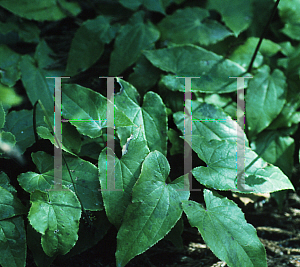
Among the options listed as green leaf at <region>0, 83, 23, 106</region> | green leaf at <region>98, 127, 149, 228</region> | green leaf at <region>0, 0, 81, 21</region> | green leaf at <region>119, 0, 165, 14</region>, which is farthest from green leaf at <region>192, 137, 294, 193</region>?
green leaf at <region>0, 0, 81, 21</region>

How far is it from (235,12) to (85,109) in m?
1.18

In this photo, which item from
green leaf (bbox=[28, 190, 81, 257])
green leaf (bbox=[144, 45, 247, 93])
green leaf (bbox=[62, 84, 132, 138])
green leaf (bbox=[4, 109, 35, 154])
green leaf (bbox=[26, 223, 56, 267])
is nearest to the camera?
green leaf (bbox=[28, 190, 81, 257])

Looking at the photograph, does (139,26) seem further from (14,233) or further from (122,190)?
(14,233)

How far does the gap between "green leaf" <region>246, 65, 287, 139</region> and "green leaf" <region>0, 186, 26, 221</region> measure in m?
1.21

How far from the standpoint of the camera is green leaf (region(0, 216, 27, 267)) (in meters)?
1.02

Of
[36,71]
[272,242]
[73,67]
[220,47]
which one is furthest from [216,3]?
Answer: [272,242]

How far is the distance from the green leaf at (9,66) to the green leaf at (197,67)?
2.64 feet

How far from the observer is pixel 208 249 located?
138 cm

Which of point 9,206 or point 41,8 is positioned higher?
point 41,8

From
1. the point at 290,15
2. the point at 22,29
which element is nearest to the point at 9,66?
the point at 22,29

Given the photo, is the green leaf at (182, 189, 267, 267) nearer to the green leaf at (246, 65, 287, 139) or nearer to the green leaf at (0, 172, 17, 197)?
the green leaf at (246, 65, 287, 139)

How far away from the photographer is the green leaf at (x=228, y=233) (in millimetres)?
1010

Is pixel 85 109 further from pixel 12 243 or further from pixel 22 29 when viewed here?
pixel 22 29

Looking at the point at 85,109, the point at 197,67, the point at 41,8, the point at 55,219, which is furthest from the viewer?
the point at 41,8
